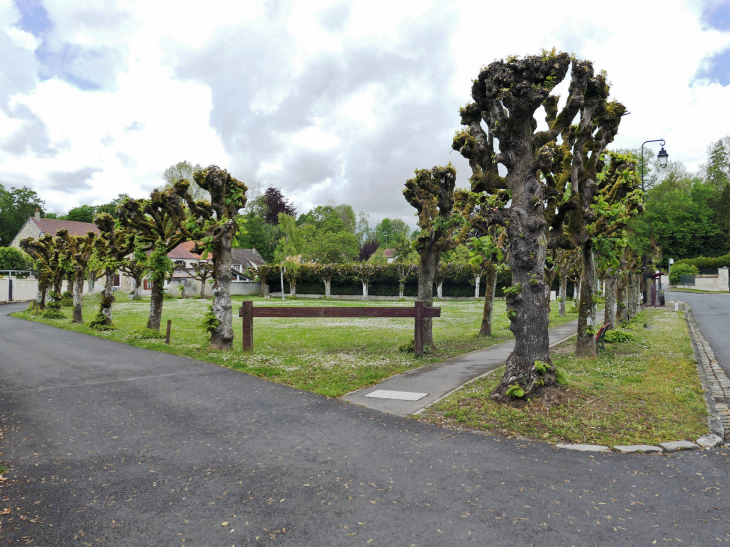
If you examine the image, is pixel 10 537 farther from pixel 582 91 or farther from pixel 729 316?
pixel 729 316

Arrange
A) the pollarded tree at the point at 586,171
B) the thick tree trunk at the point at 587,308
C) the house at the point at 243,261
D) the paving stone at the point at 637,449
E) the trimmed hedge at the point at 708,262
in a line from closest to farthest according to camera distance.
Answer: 1. the paving stone at the point at 637,449
2. the pollarded tree at the point at 586,171
3. the thick tree trunk at the point at 587,308
4. the trimmed hedge at the point at 708,262
5. the house at the point at 243,261

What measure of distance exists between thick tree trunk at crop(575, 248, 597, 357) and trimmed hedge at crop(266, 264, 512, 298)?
1556 inches

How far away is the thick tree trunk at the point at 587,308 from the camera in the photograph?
11.8 m

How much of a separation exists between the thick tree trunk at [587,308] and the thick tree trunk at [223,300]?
32.2 ft

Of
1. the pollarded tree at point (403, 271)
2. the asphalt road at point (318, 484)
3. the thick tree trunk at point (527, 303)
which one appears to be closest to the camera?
the asphalt road at point (318, 484)

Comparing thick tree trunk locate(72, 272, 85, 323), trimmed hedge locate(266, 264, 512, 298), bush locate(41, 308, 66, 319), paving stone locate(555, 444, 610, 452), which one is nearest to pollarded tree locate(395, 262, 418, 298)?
trimmed hedge locate(266, 264, 512, 298)

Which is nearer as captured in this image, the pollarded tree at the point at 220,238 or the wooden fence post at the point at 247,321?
the wooden fence post at the point at 247,321

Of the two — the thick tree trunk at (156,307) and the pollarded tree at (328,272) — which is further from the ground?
the pollarded tree at (328,272)

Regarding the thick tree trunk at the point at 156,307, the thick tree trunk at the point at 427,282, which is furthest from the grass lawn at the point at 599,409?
the thick tree trunk at the point at 156,307

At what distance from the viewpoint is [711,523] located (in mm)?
3814

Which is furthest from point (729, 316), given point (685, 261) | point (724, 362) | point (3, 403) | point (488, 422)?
point (685, 261)

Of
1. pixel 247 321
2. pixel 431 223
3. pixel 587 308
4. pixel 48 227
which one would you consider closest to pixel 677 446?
pixel 587 308

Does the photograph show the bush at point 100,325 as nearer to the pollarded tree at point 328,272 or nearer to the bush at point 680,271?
the pollarded tree at point 328,272

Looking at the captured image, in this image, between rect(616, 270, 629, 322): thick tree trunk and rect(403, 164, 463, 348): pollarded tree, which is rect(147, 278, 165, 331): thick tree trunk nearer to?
rect(403, 164, 463, 348): pollarded tree
